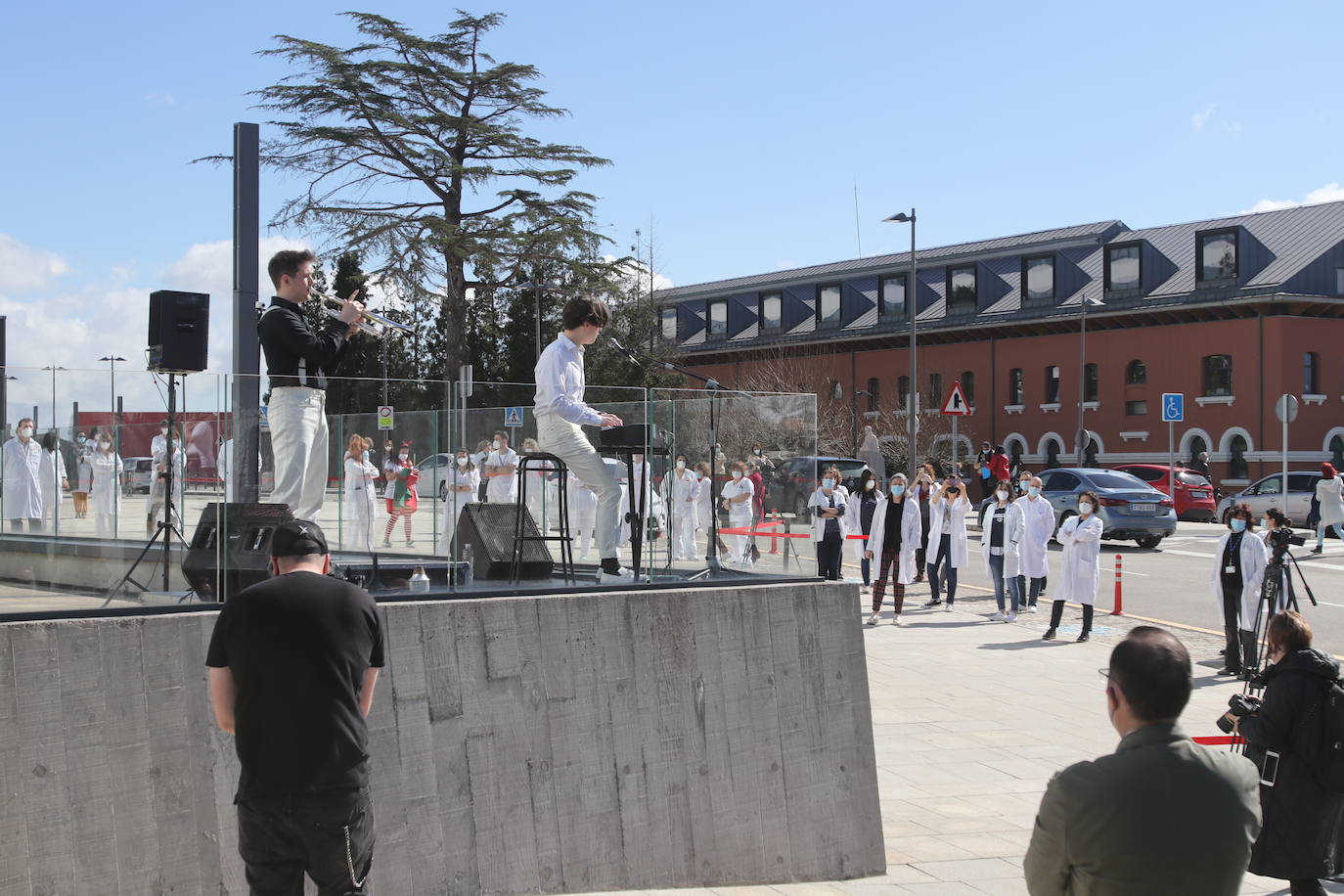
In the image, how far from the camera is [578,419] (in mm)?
7812

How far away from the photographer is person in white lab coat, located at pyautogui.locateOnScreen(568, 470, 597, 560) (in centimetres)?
834

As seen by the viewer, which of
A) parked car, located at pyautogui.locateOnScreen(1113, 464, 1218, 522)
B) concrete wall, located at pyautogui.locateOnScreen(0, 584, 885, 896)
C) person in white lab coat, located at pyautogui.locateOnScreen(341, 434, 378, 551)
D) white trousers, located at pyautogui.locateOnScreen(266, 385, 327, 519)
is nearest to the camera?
concrete wall, located at pyautogui.locateOnScreen(0, 584, 885, 896)

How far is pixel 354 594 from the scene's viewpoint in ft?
14.0

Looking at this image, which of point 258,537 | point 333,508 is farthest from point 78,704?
point 333,508

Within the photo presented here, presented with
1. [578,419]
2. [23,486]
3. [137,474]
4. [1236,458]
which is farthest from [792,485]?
[1236,458]

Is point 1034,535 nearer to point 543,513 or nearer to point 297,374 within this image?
point 543,513

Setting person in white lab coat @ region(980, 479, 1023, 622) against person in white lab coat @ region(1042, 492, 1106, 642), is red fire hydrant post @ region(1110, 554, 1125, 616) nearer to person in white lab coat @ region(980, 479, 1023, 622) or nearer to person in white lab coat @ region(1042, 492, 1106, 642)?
person in white lab coat @ region(980, 479, 1023, 622)

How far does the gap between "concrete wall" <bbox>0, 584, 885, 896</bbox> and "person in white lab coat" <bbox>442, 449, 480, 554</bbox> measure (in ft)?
3.26

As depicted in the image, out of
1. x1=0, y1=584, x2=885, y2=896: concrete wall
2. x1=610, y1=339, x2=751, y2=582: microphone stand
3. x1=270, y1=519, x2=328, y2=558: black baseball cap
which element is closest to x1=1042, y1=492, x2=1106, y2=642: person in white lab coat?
x1=610, y1=339, x2=751, y2=582: microphone stand

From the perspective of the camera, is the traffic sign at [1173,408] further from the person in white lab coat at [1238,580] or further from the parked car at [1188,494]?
the person in white lab coat at [1238,580]

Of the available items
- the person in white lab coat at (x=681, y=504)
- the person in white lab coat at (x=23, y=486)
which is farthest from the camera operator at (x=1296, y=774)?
the person in white lab coat at (x=23, y=486)

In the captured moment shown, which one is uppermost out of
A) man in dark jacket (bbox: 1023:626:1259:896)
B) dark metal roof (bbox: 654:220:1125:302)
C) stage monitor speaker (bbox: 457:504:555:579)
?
dark metal roof (bbox: 654:220:1125:302)

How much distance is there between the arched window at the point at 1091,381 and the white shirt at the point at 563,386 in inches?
2010

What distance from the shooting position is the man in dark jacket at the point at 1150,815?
307cm
